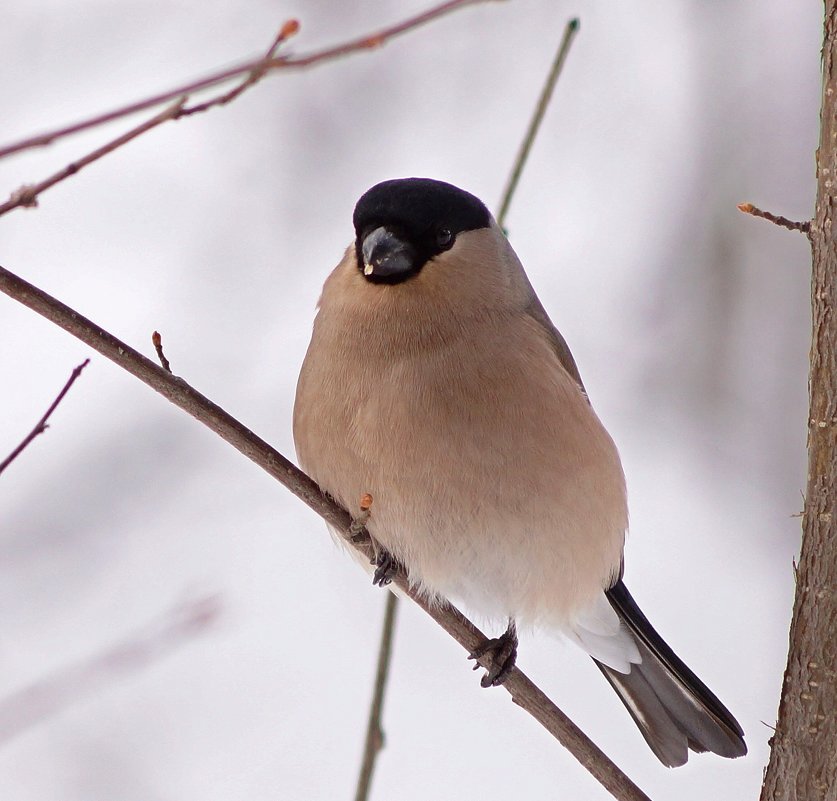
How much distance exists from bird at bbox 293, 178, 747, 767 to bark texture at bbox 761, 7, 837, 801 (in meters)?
0.78

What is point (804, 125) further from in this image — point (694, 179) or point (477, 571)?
point (477, 571)

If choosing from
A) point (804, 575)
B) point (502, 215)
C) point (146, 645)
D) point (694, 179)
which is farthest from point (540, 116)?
point (694, 179)

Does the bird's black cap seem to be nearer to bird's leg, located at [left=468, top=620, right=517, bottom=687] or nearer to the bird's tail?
bird's leg, located at [left=468, top=620, right=517, bottom=687]

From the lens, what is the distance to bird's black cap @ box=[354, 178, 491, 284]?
285 centimetres

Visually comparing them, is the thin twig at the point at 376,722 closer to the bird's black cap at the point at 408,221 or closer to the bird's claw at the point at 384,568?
the bird's claw at the point at 384,568

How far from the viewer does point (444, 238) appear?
2.96 m

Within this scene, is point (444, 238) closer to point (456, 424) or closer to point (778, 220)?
point (456, 424)

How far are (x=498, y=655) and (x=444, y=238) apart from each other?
1162 millimetres

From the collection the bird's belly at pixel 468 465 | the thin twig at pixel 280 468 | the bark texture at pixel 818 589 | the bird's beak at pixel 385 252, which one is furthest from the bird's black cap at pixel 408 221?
the bark texture at pixel 818 589

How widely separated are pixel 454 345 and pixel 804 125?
2948mm

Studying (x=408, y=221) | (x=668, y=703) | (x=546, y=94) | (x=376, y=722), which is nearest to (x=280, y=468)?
(x=376, y=722)

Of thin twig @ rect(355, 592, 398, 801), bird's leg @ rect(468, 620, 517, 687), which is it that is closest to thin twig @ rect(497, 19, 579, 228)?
thin twig @ rect(355, 592, 398, 801)

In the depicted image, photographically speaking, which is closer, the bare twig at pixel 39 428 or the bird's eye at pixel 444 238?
the bare twig at pixel 39 428

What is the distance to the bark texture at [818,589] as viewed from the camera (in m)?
2.07
